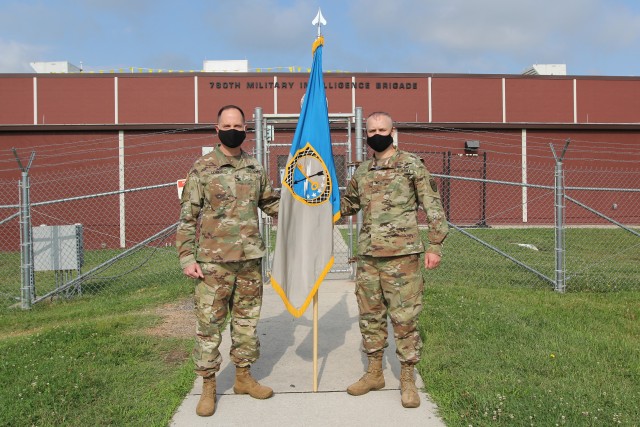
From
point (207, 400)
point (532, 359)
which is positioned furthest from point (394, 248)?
point (532, 359)

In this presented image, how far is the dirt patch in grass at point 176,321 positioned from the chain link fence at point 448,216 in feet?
6.96

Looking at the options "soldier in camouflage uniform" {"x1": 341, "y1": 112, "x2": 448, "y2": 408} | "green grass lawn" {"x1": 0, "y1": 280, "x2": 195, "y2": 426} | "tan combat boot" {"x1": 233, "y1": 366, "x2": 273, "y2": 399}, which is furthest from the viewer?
"tan combat boot" {"x1": 233, "y1": 366, "x2": 273, "y2": 399}

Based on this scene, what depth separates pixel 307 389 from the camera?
4.40 metres

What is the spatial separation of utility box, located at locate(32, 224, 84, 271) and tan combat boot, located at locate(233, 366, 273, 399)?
5287 millimetres

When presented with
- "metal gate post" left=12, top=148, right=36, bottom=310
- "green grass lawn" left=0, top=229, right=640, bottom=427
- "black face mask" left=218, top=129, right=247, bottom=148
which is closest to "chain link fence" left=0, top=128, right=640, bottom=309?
"metal gate post" left=12, top=148, right=36, bottom=310

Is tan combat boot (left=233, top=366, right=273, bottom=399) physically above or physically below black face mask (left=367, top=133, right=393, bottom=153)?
below

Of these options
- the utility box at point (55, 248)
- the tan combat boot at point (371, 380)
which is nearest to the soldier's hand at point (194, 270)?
the tan combat boot at point (371, 380)

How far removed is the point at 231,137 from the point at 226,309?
50.0 inches

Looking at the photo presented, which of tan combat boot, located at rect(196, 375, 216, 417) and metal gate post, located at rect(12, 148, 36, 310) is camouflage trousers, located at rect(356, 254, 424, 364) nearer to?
tan combat boot, located at rect(196, 375, 216, 417)

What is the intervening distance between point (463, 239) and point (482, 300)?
8183 mm

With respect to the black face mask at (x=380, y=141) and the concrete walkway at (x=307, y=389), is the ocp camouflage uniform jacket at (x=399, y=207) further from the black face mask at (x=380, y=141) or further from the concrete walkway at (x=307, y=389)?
the concrete walkway at (x=307, y=389)

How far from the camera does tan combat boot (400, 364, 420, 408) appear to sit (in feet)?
13.2

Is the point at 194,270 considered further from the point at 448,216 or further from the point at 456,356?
the point at 448,216

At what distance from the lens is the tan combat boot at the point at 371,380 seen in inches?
167
